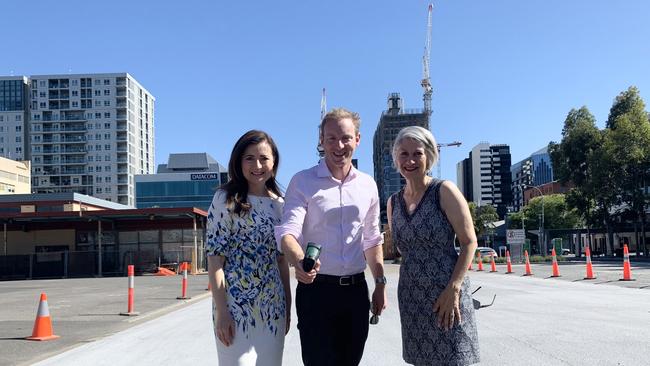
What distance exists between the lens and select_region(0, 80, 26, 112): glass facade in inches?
5561

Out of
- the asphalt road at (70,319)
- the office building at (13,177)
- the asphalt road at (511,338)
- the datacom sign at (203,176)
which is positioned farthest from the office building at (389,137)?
the asphalt road at (511,338)

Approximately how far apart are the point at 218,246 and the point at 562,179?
184ft

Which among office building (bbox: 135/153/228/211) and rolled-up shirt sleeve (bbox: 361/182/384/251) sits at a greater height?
office building (bbox: 135/153/228/211)

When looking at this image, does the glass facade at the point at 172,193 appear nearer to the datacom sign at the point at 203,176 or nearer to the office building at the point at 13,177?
the datacom sign at the point at 203,176

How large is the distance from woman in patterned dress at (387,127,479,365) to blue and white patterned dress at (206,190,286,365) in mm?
734

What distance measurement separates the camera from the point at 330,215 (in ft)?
11.1

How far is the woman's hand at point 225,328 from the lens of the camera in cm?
321

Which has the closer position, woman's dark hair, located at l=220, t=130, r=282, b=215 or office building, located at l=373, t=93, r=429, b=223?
woman's dark hair, located at l=220, t=130, r=282, b=215

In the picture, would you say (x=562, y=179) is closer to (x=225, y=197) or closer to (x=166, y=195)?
(x=225, y=197)

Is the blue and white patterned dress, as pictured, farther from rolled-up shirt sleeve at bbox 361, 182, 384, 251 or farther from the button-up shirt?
rolled-up shirt sleeve at bbox 361, 182, 384, 251

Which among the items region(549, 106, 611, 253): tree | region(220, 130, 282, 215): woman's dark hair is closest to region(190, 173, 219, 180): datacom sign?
region(549, 106, 611, 253): tree

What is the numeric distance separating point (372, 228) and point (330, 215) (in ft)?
1.13

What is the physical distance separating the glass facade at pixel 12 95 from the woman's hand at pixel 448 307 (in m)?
157

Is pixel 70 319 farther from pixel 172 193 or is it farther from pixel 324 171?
pixel 172 193
